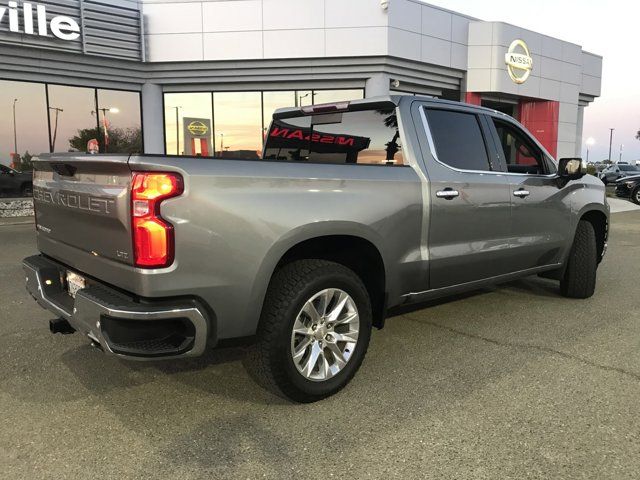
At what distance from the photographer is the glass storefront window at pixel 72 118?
15586 mm

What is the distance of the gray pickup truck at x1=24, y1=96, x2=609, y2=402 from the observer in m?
2.59

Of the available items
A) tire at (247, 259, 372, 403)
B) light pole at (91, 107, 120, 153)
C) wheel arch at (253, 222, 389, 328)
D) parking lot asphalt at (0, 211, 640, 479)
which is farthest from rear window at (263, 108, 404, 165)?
light pole at (91, 107, 120, 153)

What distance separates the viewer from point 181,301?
2.63 metres

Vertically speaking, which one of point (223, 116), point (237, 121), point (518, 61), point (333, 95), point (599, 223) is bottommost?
point (599, 223)

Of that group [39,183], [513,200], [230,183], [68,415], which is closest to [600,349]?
[513,200]

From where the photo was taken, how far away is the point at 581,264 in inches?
212

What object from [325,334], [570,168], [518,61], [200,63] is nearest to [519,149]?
[570,168]

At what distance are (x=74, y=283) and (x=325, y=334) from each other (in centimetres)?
154

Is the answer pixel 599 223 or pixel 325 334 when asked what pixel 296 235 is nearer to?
pixel 325 334

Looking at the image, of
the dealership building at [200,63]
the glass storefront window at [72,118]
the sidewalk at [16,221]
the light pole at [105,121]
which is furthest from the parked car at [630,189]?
the sidewalk at [16,221]

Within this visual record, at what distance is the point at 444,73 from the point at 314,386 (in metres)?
16.8

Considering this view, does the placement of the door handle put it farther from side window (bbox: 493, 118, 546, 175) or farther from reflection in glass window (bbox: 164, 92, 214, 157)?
reflection in glass window (bbox: 164, 92, 214, 157)

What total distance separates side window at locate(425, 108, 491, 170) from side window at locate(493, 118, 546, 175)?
0.33 m

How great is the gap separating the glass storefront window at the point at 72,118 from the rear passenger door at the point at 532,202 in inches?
552
